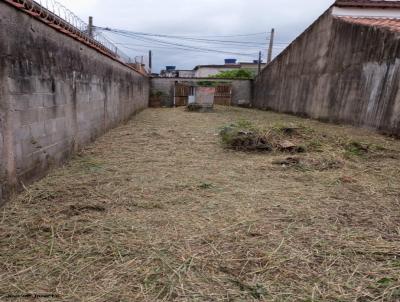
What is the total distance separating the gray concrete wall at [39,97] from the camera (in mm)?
2498

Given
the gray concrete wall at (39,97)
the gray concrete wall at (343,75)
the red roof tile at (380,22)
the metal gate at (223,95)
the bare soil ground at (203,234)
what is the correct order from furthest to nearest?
1. the metal gate at (223,95)
2. the red roof tile at (380,22)
3. the gray concrete wall at (343,75)
4. the gray concrete wall at (39,97)
5. the bare soil ground at (203,234)

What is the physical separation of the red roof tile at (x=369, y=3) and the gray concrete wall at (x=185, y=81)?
888 cm

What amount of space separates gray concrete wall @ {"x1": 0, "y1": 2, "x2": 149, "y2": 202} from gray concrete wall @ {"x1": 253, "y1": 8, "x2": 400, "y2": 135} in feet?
21.7

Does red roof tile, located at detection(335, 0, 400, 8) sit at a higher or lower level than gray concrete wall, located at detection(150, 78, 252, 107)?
higher

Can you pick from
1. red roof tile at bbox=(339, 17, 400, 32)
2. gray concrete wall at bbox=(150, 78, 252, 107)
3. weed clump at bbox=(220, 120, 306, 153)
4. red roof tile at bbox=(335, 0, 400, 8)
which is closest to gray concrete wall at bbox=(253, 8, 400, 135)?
red roof tile at bbox=(339, 17, 400, 32)

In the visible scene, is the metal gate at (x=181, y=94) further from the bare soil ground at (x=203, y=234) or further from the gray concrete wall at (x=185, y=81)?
the bare soil ground at (x=203, y=234)

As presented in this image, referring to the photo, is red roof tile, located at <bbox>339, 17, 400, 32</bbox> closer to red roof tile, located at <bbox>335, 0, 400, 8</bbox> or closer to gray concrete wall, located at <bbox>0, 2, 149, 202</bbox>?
red roof tile, located at <bbox>335, 0, 400, 8</bbox>

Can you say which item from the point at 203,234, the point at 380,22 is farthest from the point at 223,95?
the point at 203,234

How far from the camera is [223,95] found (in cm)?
1823

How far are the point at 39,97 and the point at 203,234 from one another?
2.41 m

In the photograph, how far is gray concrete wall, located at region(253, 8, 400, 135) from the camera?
6.67m

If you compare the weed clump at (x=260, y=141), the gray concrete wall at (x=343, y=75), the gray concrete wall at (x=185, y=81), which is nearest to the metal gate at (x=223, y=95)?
the gray concrete wall at (x=185, y=81)

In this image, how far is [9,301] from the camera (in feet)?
4.65

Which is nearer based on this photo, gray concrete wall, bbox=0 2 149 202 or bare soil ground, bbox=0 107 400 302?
bare soil ground, bbox=0 107 400 302
